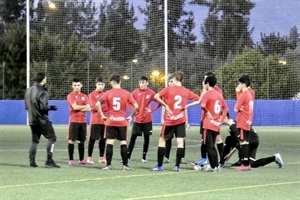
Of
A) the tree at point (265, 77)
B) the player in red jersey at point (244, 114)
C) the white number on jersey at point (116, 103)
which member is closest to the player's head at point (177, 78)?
the white number on jersey at point (116, 103)

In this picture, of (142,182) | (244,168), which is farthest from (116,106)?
(244,168)

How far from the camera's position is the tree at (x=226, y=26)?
148 ft

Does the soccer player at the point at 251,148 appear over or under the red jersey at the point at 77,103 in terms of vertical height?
under

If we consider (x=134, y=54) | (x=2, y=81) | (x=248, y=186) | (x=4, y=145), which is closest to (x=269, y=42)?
(x=134, y=54)

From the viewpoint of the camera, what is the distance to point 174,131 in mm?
12352

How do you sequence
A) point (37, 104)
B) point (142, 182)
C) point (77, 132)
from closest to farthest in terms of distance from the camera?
1. point (142, 182)
2. point (37, 104)
3. point (77, 132)

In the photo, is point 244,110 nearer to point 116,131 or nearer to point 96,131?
point 116,131

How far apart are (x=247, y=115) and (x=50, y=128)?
3924 millimetres

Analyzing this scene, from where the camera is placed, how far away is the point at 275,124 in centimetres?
3762

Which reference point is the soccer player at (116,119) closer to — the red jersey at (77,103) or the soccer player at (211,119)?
the soccer player at (211,119)

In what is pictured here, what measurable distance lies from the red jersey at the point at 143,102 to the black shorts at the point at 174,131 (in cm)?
201

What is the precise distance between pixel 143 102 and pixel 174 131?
219 cm

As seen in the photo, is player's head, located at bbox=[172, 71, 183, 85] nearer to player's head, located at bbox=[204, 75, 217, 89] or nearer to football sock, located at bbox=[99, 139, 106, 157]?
player's head, located at bbox=[204, 75, 217, 89]

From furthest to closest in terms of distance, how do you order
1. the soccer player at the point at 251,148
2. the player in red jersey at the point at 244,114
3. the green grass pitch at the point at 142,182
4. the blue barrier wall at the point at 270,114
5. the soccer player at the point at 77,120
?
the blue barrier wall at the point at 270,114
the soccer player at the point at 77,120
the soccer player at the point at 251,148
the player in red jersey at the point at 244,114
the green grass pitch at the point at 142,182
